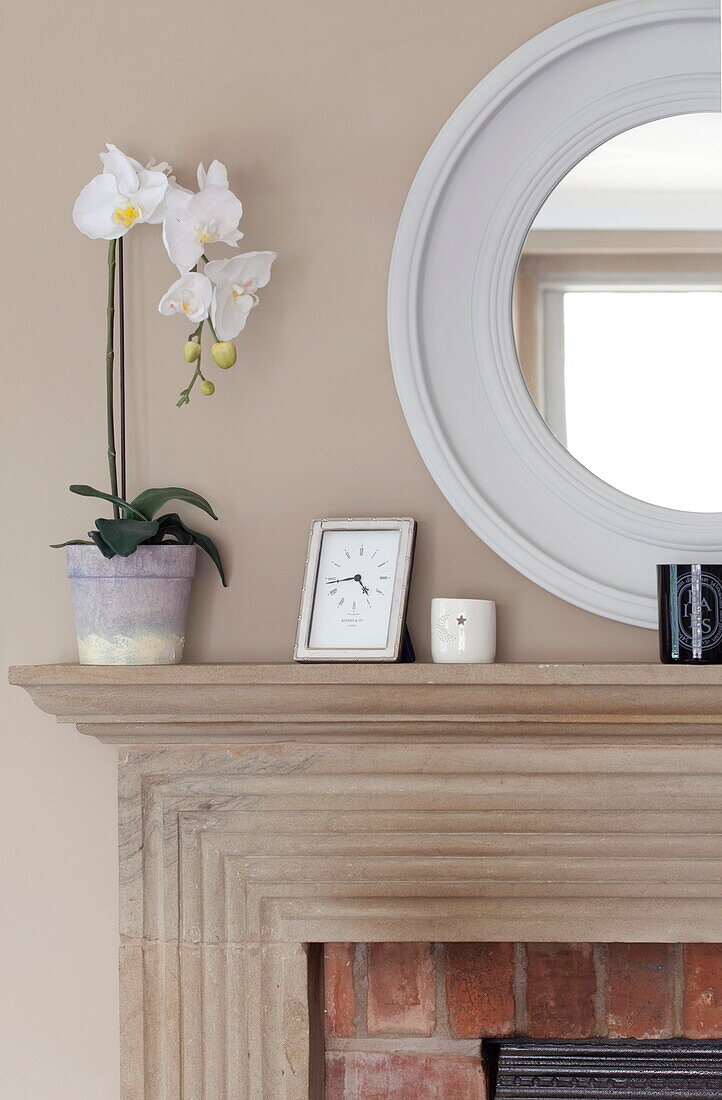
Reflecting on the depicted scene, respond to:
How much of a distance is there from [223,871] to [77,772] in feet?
0.84

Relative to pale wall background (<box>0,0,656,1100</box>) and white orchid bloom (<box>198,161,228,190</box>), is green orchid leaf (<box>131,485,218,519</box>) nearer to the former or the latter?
pale wall background (<box>0,0,656,1100</box>)

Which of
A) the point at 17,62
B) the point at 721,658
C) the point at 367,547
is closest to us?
the point at 721,658

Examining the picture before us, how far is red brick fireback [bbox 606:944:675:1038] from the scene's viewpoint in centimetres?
134

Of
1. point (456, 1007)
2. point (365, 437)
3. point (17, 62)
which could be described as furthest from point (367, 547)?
point (17, 62)

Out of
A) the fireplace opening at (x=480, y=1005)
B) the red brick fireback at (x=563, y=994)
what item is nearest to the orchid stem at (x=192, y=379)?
the fireplace opening at (x=480, y=1005)

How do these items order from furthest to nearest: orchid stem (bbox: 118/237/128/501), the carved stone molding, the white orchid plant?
orchid stem (bbox: 118/237/128/501) → the white orchid plant → the carved stone molding

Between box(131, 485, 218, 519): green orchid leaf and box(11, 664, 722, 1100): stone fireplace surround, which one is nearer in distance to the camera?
box(11, 664, 722, 1100): stone fireplace surround

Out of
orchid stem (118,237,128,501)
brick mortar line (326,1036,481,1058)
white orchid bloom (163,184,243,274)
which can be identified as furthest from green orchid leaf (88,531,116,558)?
brick mortar line (326,1036,481,1058)

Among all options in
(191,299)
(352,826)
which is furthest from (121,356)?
(352,826)

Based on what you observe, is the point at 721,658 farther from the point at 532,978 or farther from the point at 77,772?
the point at 77,772

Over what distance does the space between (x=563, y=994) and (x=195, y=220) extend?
1.07 m

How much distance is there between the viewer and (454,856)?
1273mm

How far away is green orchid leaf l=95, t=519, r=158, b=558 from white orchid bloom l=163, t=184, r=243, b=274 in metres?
0.32

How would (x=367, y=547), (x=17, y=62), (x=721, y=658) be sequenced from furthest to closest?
1. (x=17, y=62)
2. (x=367, y=547)
3. (x=721, y=658)
